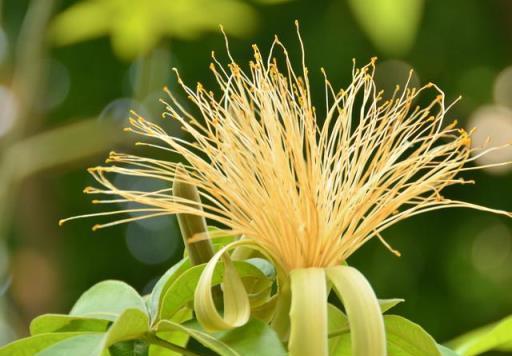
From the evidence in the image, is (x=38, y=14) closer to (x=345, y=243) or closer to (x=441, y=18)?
(x=345, y=243)

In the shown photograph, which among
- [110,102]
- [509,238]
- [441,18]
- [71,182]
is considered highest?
[441,18]

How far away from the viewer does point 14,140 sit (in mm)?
1703

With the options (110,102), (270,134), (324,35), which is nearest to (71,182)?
(110,102)

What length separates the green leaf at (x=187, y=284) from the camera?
65cm

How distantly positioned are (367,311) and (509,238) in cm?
199

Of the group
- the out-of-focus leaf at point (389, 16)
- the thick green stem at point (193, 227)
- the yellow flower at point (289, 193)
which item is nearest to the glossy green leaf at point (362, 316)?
the yellow flower at point (289, 193)

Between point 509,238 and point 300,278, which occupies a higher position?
point 509,238

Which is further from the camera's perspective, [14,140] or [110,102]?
[110,102]

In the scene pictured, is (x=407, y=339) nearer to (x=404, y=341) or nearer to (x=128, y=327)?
(x=404, y=341)

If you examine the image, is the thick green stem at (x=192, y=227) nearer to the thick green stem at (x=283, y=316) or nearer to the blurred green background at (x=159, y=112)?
the thick green stem at (x=283, y=316)

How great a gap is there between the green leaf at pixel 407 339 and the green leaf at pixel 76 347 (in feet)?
0.66

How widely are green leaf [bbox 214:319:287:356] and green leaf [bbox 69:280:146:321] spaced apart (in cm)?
8

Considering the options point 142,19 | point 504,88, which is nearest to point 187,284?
point 142,19

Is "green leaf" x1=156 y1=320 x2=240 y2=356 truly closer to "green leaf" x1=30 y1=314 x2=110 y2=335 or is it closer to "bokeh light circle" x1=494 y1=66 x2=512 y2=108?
"green leaf" x1=30 y1=314 x2=110 y2=335
